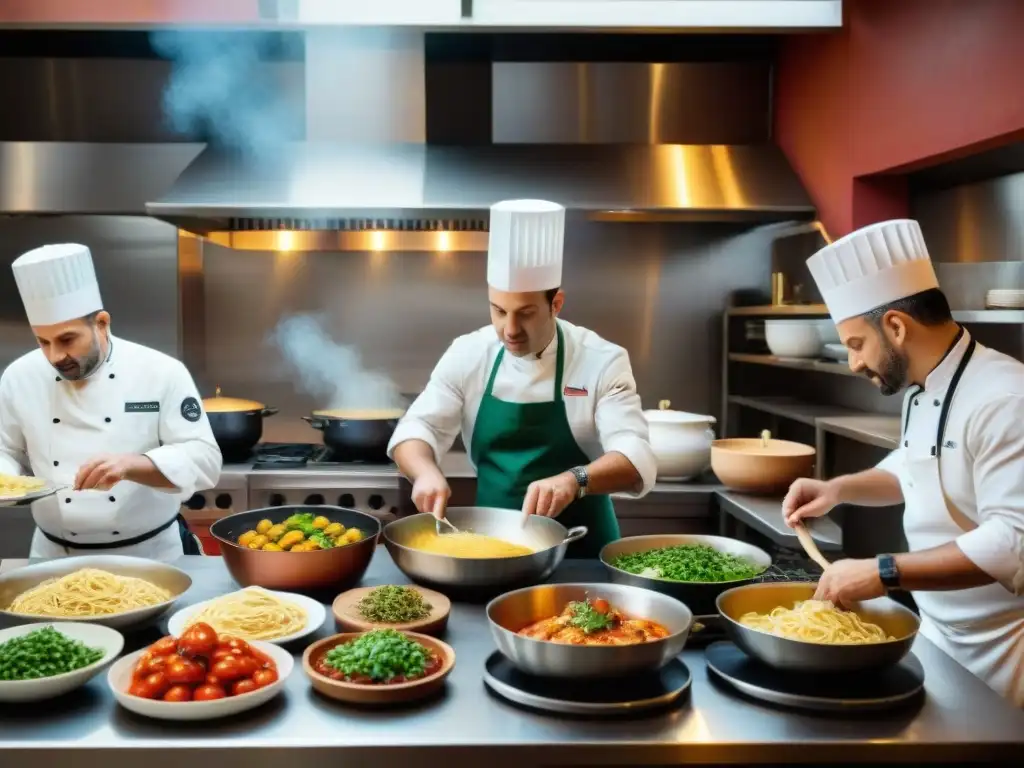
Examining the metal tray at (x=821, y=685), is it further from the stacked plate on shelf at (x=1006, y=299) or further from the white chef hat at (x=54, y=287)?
the white chef hat at (x=54, y=287)

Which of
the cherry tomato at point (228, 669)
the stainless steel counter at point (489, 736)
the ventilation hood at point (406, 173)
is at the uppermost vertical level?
the ventilation hood at point (406, 173)

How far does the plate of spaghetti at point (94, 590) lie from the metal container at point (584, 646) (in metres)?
0.76

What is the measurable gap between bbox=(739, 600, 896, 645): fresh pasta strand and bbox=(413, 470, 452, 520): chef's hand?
0.87 metres

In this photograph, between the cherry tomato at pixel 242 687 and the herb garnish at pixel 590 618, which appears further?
the herb garnish at pixel 590 618

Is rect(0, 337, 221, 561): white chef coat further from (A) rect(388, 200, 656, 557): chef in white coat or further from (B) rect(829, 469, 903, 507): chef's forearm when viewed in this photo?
(B) rect(829, 469, 903, 507): chef's forearm

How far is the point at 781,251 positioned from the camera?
4.95 metres

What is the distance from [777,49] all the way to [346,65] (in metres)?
2.28

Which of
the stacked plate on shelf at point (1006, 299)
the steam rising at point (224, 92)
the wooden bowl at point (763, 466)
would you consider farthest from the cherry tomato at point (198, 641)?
the steam rising at point (224, 92)

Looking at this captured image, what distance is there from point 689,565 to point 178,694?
1154 millimetres

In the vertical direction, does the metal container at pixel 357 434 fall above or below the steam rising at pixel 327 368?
below

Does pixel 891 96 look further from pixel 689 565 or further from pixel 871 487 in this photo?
pixel 689 565

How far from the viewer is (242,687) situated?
1635mm

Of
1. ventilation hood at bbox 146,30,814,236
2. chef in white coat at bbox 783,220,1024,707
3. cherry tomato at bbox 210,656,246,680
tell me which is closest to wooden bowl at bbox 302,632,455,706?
cherry tomato at bbox 210,656,246,680

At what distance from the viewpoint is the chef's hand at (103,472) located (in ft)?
8.26
